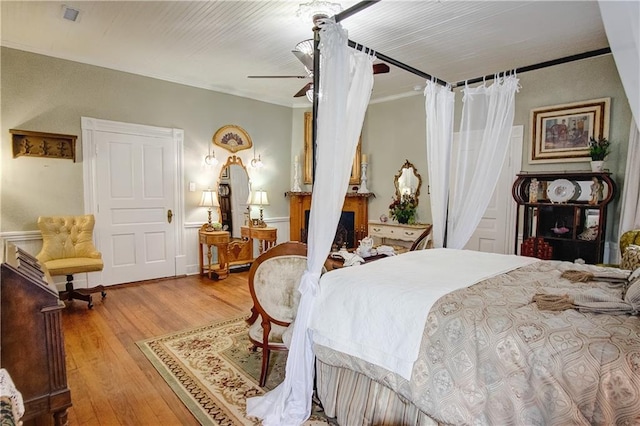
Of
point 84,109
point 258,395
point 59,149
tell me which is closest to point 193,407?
point 258,395

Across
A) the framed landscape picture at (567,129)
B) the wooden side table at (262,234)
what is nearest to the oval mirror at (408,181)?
the framed landscape picture at (567,129)

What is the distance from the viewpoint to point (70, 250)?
4156mm

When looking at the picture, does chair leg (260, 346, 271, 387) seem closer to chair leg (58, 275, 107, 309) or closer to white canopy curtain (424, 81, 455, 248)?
white canopy curtain (424, 81, 455, 248)

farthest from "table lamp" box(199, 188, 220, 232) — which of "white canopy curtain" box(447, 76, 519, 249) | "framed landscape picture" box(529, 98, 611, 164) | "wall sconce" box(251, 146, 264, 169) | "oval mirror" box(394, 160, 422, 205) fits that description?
"framed landscape picture" box(529, 98, 611, 164)

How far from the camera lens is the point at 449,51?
4.00 metres

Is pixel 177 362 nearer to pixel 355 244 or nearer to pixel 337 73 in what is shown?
pixel 337 73

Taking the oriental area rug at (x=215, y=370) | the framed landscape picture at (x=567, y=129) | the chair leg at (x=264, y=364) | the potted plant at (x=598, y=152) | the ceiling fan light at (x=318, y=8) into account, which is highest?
the ceiling fan light at (x=318, y=8)

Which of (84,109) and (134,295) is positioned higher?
(84,109)

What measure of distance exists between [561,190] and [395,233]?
2178 millimetres

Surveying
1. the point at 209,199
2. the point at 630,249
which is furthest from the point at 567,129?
the point at 209,199

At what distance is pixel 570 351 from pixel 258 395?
1761 millimetres

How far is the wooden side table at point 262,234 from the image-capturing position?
5.53m

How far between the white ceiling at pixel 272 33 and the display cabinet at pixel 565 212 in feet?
4.64

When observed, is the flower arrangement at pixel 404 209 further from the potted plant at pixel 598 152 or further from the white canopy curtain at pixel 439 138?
the potted plant at pixel 598 152
